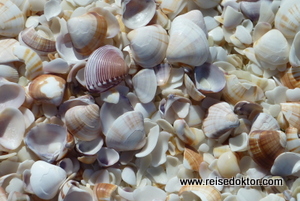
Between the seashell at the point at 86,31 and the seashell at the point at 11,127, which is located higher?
the seashell at the point at 86,31

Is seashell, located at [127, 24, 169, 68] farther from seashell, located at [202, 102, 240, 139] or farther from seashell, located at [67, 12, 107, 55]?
seashell, located at [202, 102, 240, 139]

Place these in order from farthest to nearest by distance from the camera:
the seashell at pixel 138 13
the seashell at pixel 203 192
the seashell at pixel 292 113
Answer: the seashell at pixel 138 13 → the seashell at pixel 292 113 → the seashell at pixel 203 192

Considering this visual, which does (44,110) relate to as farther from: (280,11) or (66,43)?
(280,11)

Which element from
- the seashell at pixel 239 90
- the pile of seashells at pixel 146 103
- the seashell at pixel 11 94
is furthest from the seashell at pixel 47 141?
the seashell at pixel 239 90

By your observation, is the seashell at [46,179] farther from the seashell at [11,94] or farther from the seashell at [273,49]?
the seashell at [273,49]

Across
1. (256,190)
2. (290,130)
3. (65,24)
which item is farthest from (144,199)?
(65,24)

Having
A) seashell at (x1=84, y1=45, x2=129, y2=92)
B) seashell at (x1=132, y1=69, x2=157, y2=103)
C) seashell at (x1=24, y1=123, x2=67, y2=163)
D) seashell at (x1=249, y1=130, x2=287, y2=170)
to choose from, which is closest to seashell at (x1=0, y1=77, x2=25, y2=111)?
seashell at (x1=24, y1=123, x2=67, y2=163)
